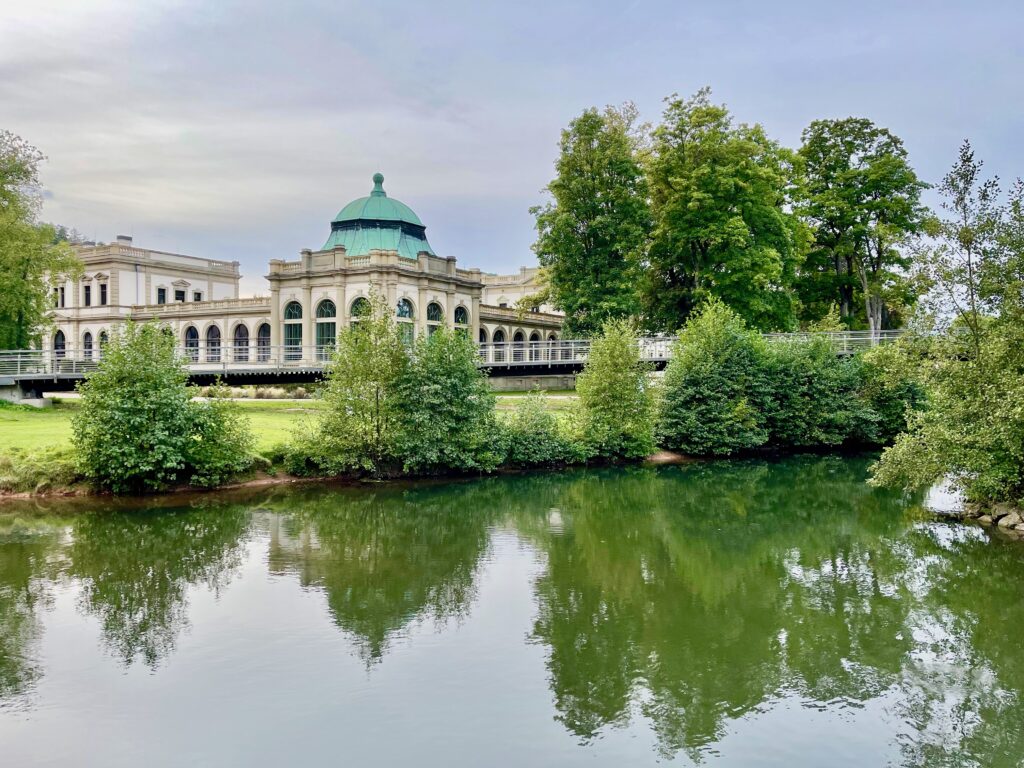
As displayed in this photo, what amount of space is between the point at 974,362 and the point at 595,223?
22.6 m

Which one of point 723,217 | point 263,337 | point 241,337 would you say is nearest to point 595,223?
point 723,217

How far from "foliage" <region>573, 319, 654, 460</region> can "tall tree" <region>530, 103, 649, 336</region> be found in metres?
7.37

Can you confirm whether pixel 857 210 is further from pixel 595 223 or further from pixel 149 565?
pixel 149 565

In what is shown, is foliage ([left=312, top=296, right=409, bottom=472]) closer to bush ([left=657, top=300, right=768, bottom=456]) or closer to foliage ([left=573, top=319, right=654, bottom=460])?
foliage ([left=573, top=319, right=654, bottom=460])

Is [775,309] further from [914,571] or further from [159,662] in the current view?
[159,662]

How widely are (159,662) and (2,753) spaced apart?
2.67 m

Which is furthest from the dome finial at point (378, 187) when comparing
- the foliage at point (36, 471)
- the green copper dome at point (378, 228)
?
the foliage at point (36, 471)

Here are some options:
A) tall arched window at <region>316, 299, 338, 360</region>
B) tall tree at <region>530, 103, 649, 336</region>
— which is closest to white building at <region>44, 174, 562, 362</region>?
tall arched window at <region>316, 299, 338, 360</region>

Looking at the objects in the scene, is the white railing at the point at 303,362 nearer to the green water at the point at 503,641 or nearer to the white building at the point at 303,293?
the white building at the point at 303,293

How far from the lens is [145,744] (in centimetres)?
851

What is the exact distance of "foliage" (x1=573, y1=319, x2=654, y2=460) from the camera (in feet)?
101

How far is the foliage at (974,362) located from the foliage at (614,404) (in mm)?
12098

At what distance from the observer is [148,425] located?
2191 centimetres

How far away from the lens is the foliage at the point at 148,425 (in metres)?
21.6
